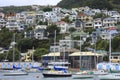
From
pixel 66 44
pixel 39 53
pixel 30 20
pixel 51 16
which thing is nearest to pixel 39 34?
pixel 66 44

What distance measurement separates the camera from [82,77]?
65.9m

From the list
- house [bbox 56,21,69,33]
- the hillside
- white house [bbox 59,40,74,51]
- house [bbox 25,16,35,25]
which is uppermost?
the hillside

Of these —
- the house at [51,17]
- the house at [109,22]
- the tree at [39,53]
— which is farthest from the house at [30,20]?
the tree at [39,53]

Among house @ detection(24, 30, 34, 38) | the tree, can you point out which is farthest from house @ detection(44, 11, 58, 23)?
the tree

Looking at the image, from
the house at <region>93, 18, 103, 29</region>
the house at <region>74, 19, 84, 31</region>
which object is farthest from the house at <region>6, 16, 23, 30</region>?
the house at <region>93, 18, 103, 29</region>

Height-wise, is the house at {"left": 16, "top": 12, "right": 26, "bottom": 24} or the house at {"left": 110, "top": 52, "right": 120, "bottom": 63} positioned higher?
the house at {"left": 16, "top": 12, "right": 26, "bottom": 24}

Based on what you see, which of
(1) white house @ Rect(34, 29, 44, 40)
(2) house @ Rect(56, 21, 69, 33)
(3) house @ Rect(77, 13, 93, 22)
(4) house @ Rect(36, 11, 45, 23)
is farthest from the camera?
(4) house @ Rect(36, 11, 45, 23)

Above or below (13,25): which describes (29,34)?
below

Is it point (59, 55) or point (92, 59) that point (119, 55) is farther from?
point (59, 55)

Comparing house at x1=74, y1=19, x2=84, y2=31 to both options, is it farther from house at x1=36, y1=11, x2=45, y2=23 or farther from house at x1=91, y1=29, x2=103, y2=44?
house at x1=36, y1=11, x2=45, y2=23

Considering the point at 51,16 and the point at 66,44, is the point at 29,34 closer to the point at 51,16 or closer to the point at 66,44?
the point at 66,44

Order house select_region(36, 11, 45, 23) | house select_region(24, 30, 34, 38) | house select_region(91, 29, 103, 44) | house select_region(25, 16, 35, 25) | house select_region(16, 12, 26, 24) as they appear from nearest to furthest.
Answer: house select_region(91, 29, 103, 44) < house select_region(24, 30, 34, 38) < house select_region(25, 16, 35, 25) < house select_region(36, 11, 45, 23) < house select_region(16, 12, 26, 24)

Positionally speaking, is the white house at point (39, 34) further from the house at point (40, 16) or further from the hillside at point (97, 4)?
the hillside at point (97, 4)

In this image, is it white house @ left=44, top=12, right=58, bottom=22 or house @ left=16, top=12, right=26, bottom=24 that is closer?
white house @ left=44, top=12, right=58, bottom=22
